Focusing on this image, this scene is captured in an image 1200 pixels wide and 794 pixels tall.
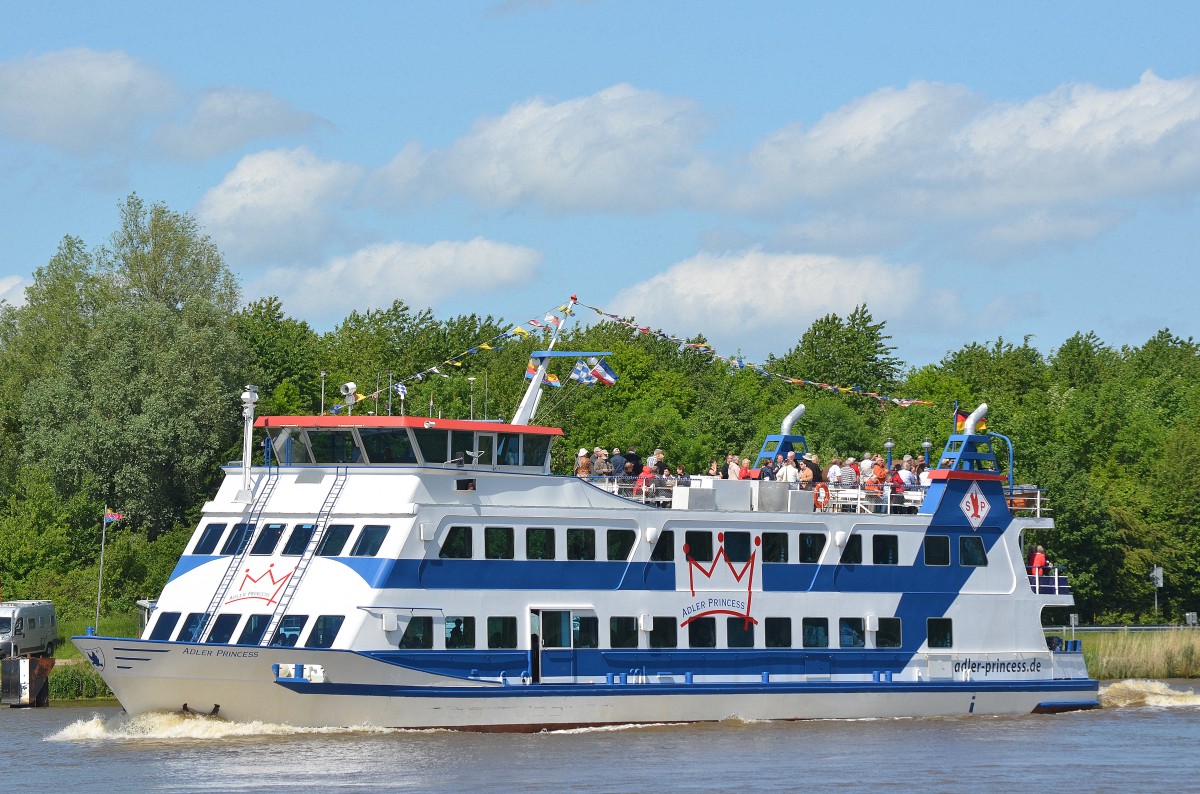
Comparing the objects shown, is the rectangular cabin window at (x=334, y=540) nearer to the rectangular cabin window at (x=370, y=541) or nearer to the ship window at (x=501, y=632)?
the rectangular cabin window at (x=370, y=541)

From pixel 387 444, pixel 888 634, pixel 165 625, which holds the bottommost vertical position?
pixel 888 634

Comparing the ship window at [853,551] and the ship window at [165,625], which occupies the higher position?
the ship window at [853,551]

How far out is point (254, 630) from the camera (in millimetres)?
27828

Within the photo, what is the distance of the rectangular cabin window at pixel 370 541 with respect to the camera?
28.0 meters

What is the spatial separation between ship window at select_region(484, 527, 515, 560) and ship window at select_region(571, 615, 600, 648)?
1604 millimetres

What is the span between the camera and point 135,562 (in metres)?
48.5

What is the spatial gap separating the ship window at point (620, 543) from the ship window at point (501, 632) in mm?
2174

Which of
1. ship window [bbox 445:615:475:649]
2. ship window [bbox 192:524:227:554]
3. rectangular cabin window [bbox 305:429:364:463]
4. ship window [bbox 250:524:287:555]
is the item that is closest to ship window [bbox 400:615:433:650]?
ship window [bbox 445:615:475:649]

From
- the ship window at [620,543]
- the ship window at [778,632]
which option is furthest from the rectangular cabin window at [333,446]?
the ship window at [778,632]

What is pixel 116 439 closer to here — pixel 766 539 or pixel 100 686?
pixel 100 686

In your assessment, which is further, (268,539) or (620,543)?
(620,543)

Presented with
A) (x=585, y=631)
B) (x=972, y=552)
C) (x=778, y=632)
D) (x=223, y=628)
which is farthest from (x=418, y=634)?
(x=972, y=552)

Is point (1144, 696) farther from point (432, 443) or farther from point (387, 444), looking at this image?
point (387, 444)

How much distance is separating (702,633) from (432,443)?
5841 mm
